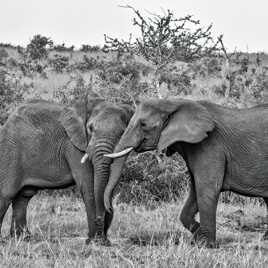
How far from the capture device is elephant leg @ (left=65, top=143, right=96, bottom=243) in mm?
6477

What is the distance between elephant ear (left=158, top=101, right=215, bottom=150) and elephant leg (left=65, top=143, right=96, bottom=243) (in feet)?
2.55

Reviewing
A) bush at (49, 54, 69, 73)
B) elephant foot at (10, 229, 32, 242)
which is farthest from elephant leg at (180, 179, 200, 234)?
bush at (49, 54, 69, 73)

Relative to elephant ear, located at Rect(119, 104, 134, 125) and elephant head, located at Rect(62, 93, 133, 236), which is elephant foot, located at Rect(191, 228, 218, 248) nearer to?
elephant head, located at Rect(62, 93, 133, 236)

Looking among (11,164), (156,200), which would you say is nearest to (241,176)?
(11,164)

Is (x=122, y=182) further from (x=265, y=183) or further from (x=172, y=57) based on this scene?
(x=265, y=183)

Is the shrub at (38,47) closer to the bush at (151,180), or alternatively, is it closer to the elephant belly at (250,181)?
the bush at (151,180)

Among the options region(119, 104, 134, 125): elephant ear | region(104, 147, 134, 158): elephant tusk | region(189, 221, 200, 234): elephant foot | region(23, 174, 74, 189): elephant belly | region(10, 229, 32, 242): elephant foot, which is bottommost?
region(10, 229, 32, 242): elephant foot

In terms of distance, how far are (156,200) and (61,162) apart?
9.69 feet

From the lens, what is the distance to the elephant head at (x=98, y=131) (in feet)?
20.6

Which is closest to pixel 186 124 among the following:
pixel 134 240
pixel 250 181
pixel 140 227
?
pixel 250 181

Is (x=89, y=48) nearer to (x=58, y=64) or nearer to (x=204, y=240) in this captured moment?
(x=58, y=64)

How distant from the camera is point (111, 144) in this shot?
250 inches

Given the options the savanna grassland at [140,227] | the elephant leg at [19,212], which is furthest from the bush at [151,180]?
the elephant leg at [19,212]

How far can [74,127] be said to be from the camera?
6.80 m
